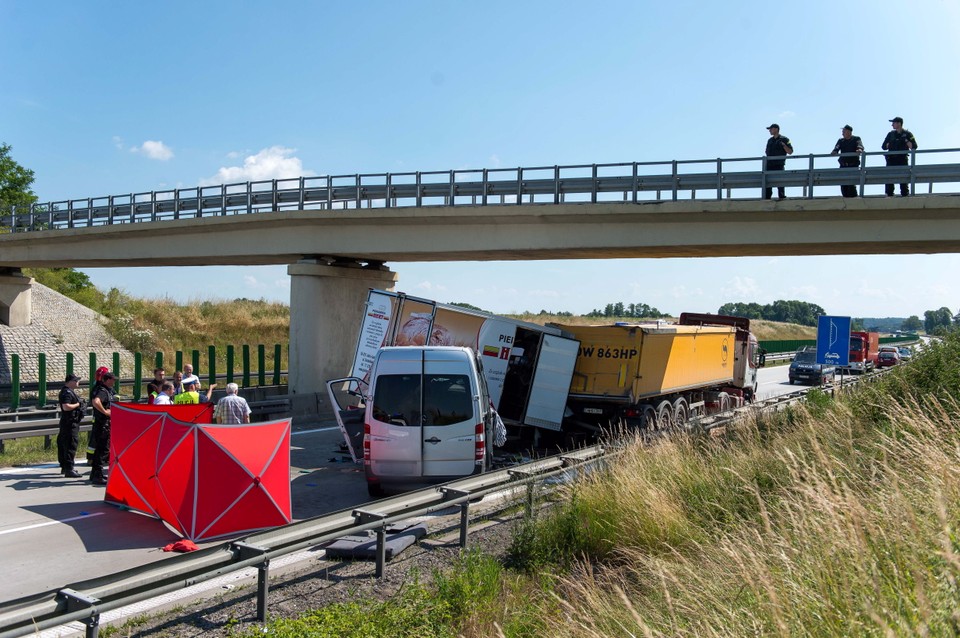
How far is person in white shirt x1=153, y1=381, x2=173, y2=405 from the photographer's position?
13.2 meters

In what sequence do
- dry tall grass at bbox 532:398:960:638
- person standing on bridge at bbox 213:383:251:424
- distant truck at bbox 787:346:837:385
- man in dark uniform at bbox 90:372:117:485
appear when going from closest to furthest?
1. dry tall grass at bbox 532:398:960:638
2. person standing on bridge at bbox 213:383:251:424
3. man in dark uniform at bbox 90:372:117:485
4. distant truck at bbox 787:346:837:385

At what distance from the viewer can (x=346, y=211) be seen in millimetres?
23312

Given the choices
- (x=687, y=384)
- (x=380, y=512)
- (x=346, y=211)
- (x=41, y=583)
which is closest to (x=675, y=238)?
(x=687, y=384)

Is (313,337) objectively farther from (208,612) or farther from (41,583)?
(208,612)

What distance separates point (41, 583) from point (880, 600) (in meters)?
7.41

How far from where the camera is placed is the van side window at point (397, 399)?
11.0 metres

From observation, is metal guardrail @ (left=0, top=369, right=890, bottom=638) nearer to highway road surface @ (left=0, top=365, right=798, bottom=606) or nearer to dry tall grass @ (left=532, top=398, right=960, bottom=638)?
dry tall grass @ (left=532, top=398, right=960, bottom=638)

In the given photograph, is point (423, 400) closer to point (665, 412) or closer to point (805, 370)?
point (665, 412)

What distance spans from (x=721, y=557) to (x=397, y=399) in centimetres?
660

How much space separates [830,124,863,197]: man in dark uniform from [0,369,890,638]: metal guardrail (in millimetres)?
12400

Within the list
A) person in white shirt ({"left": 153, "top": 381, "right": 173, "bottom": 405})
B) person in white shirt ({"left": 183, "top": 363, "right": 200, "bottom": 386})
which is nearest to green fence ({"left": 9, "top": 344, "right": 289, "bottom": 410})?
person in white shirt ({"left": 183, "top": 363, "right": 200, "bottom": 386})

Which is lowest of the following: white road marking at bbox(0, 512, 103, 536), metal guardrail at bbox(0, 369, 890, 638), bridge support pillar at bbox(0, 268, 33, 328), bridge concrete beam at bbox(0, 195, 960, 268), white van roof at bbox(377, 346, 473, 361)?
white road marking at bbox(0, 512, 103, 536)

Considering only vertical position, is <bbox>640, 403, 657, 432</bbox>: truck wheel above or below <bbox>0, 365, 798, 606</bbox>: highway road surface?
above

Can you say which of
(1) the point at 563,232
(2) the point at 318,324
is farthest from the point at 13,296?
(1) the point at 563,232
